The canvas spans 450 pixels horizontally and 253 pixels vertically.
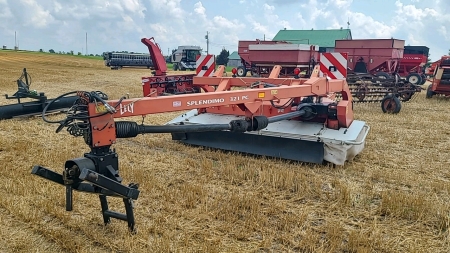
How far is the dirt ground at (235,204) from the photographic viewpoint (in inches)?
110

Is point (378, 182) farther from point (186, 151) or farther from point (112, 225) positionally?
point (112, 225)

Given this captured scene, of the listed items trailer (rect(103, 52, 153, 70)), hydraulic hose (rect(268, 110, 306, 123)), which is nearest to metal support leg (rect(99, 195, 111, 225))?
hydraulic hose (rect(268, 110, 306, 123))

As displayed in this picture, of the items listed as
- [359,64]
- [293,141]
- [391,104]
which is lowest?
[293,141]

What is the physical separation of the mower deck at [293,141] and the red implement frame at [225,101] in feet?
0.70

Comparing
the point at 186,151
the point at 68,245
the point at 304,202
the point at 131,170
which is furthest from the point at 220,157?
the point at 68,245

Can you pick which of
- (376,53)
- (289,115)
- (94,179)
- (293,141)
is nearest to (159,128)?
(94,179)

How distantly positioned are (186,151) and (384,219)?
2766 millimetres

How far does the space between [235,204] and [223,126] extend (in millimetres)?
736

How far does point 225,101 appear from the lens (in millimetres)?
3719

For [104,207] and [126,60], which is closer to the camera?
[104,207]

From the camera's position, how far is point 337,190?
3811mm

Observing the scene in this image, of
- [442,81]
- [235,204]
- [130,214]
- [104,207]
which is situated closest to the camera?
[130,214]

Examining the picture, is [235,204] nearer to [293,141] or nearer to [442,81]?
[293,141]

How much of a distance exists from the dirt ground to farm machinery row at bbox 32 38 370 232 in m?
0.21
